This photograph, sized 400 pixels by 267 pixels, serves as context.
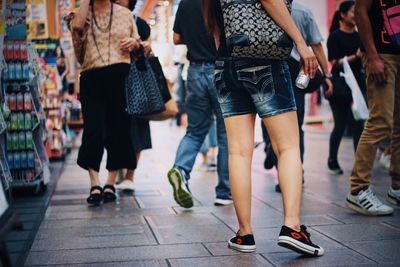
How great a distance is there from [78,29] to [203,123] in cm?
126

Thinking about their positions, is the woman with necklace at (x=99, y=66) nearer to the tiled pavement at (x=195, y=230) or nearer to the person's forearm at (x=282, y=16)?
the tiled pavement at (x=195, y=230)

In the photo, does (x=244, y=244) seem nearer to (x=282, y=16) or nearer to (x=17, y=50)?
(x=282, y=16)

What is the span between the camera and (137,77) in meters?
6.68

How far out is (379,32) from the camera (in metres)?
5.74

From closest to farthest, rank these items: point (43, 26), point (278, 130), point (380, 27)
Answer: point (278, 130) → point (380, 27) → point (43, 26)

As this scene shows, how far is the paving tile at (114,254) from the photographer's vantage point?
4.33m

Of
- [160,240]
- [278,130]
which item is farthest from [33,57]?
[278,130]

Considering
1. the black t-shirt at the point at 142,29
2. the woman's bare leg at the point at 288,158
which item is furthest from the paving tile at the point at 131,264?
the black t-shirt at the point at 142,29

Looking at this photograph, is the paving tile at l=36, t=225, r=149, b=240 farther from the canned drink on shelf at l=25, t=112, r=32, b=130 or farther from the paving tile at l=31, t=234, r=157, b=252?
the canned drink on shelf at l=25, t=112, r=32, b=130

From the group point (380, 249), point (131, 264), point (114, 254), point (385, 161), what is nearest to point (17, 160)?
point (114, 254)

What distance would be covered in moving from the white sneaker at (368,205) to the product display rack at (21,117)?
9.02 ft

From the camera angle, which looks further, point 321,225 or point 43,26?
point 43,26

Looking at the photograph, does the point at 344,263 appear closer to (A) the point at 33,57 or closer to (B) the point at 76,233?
(B) the point at 76,233

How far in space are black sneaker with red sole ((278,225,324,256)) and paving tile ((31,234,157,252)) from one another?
899mm
